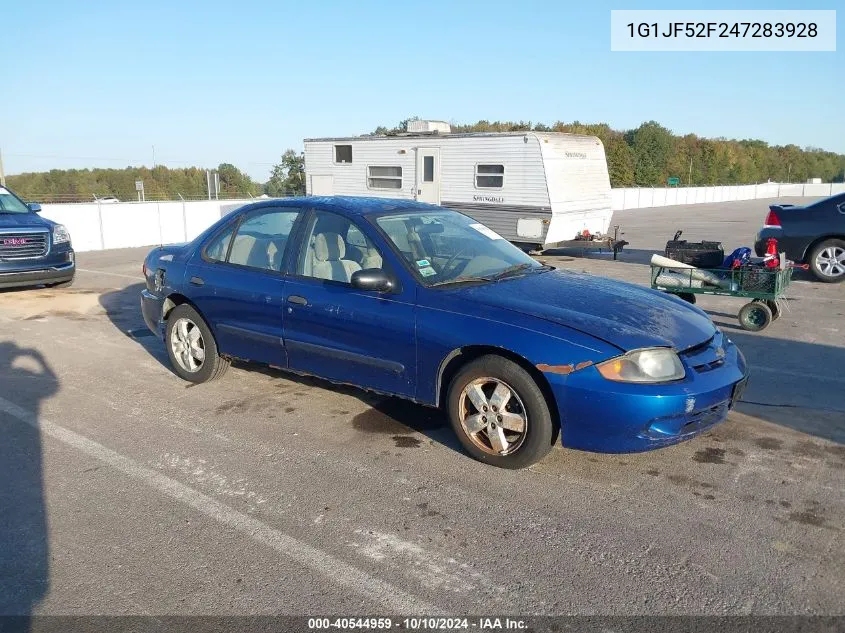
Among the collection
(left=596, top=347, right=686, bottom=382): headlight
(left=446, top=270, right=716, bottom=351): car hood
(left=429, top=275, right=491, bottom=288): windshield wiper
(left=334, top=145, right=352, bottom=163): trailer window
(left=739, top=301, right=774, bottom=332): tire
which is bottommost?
(left=739, top=301, right=774, bottom=332): tire

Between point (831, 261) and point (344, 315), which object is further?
point (831, 261)

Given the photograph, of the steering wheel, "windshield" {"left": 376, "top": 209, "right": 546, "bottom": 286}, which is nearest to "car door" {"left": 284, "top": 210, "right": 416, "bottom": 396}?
"windshield" {"left": 376, "top": 209, "right": 546, "bottom": 286}

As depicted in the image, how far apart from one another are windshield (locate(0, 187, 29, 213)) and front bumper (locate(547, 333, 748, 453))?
1031 centimetres

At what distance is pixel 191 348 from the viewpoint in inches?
235

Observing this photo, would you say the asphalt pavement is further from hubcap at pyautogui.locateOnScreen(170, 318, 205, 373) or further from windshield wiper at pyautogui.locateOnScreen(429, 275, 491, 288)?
windshield wiper at pyautogui.locateOnScreen(429, 275, 491, 288)

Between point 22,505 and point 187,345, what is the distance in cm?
236

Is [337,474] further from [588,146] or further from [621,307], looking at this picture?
[588,146]

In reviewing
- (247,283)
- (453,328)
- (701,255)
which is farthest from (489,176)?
(453,328)

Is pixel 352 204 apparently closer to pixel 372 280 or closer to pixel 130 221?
pixel 372 280

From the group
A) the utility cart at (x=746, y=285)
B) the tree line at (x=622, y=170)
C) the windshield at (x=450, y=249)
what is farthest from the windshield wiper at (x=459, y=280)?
the tree line at (x=622, y=170)

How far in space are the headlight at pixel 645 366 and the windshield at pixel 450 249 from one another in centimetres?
123

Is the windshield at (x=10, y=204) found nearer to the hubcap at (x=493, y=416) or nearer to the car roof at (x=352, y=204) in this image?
the car roof at (x=352, y=204)

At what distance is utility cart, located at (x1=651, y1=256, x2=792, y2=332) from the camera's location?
25.7ft

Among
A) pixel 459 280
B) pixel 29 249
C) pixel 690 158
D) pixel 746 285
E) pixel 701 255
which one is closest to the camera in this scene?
pixel 459 280
